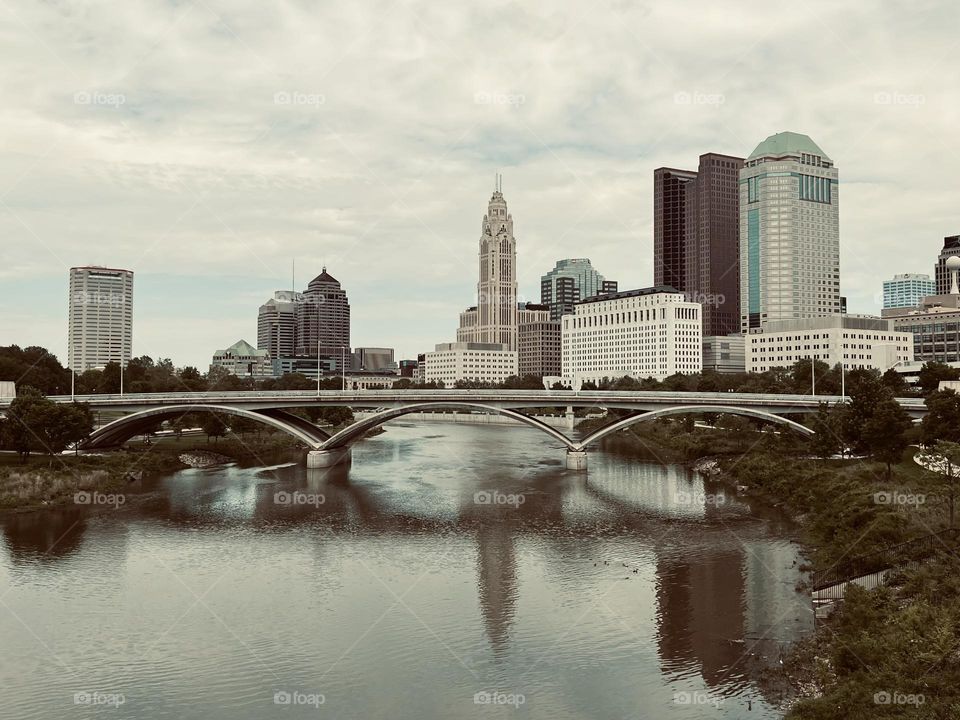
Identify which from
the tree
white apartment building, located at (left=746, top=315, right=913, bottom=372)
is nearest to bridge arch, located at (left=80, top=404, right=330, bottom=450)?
the tree

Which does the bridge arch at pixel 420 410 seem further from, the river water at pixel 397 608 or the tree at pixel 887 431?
the tree at pixel 887 431

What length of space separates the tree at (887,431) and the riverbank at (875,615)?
3.80ft

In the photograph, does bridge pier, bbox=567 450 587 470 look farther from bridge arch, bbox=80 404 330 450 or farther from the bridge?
bridge arch, bbox=80 404 330 450

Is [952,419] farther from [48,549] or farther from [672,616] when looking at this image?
[48,549]

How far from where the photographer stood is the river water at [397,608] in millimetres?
26781

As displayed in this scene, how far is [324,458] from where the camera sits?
85.8 metres

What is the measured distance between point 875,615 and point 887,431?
34.6 meters

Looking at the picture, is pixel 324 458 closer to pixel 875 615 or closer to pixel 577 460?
pixel 577 460

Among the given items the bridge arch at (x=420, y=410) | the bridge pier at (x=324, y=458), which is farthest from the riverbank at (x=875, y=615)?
the bridge pier at (x=324, y=458)

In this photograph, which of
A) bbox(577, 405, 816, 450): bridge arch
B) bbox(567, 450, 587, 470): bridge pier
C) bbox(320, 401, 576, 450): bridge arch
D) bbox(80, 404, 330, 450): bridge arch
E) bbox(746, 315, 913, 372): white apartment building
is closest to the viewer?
bbox(577, 405, 816, 450): bridge arch

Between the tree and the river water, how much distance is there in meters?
11.4

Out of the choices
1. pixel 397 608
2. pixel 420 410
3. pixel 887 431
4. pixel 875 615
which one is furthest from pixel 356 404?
pixel 875 615

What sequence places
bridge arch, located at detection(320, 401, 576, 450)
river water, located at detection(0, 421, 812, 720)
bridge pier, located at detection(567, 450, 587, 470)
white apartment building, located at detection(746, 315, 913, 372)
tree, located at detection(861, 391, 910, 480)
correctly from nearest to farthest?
river water, located at detection(0, 421, 812, 720)
tree, located at detection(861, 391, 910, 480)
bridge pier, located at detection(567, 450, 587, 470)
bridge arch, located at detection(320, 401, 576, 450)
white apartment building, located at detection(746, 315, 913, 372)

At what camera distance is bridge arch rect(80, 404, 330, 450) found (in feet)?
265
